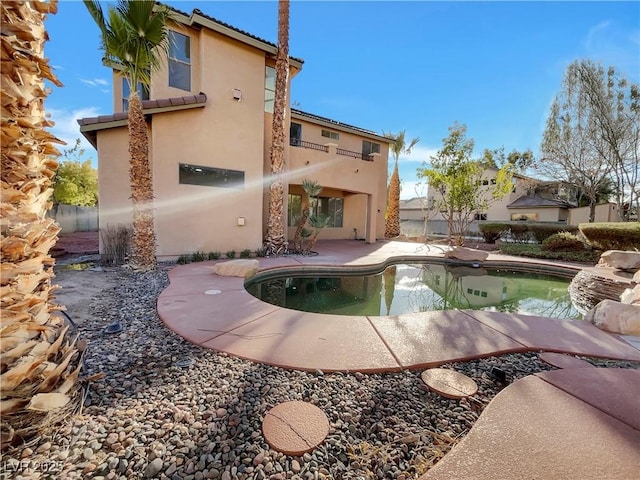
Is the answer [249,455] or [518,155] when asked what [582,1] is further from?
[518,155]

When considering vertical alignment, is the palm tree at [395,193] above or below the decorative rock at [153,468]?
above

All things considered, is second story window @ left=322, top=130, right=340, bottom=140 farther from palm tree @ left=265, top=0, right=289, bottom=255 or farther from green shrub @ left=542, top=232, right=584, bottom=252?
green shrub @ left=542, top=232, right=584, bottom=252

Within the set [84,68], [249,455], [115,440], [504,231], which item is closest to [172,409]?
[115,440]

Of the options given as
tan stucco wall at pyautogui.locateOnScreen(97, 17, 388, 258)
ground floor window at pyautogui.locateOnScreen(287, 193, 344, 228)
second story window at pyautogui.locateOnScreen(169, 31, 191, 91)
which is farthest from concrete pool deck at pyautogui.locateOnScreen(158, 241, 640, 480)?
ground floor window at pyautogui.locateOnScreen(287, 193, 344, 228)

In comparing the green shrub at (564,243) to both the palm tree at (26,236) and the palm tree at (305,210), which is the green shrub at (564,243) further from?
the palm tree at (26,236)

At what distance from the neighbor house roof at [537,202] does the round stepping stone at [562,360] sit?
27955 mm

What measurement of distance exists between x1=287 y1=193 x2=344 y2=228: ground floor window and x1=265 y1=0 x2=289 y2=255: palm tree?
4.83 metres

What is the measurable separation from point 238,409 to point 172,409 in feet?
1.70

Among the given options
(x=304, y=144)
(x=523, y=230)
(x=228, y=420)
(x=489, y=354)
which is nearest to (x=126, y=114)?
(x=304, y=144)

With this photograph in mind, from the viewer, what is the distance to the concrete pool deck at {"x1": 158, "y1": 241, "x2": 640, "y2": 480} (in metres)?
1.72

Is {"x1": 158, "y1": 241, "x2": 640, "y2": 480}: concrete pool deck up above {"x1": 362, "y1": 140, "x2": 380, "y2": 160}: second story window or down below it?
below

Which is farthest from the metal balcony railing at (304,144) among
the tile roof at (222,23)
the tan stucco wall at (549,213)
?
the tan stucco wall at (549,213)

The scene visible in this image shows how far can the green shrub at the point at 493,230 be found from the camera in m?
17.2

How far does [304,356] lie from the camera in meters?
2.98
